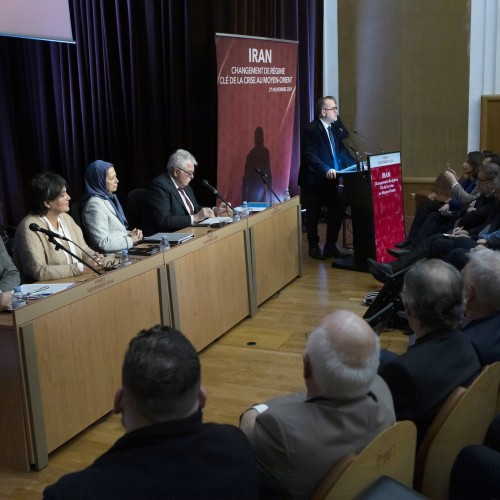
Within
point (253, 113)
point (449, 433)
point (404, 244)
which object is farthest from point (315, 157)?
point (449, 433)

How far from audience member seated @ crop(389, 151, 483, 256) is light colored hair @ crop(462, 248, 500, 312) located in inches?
108

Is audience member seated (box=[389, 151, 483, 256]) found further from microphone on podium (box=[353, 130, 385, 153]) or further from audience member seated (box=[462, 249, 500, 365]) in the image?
audience member seated (box=[462, 249, 500, 365])

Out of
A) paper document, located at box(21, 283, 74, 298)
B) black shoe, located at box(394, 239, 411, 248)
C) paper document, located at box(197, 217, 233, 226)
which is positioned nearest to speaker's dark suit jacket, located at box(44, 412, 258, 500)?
paper document, located at box(21, 283, 74, 298)

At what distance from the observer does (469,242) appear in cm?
466

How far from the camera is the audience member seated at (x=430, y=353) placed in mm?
1941

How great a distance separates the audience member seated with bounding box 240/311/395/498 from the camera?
1.58 metres

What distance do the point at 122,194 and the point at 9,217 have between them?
3.84 ft

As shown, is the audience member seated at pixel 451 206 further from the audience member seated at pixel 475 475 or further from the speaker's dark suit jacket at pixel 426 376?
the audience member seated at pixel 475 475

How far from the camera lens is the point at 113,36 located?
19.1ft

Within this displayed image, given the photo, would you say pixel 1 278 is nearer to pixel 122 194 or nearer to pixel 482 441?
pixel 482 441

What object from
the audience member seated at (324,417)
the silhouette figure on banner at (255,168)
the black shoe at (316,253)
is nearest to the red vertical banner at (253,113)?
the silhouette figure on banner at (255,168)

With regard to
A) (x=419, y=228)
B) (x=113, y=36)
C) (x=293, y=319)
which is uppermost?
(x=113, y=36)

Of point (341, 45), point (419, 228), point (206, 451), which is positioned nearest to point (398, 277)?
point (419, 228)

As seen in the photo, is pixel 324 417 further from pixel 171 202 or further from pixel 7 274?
pixel 171 202
